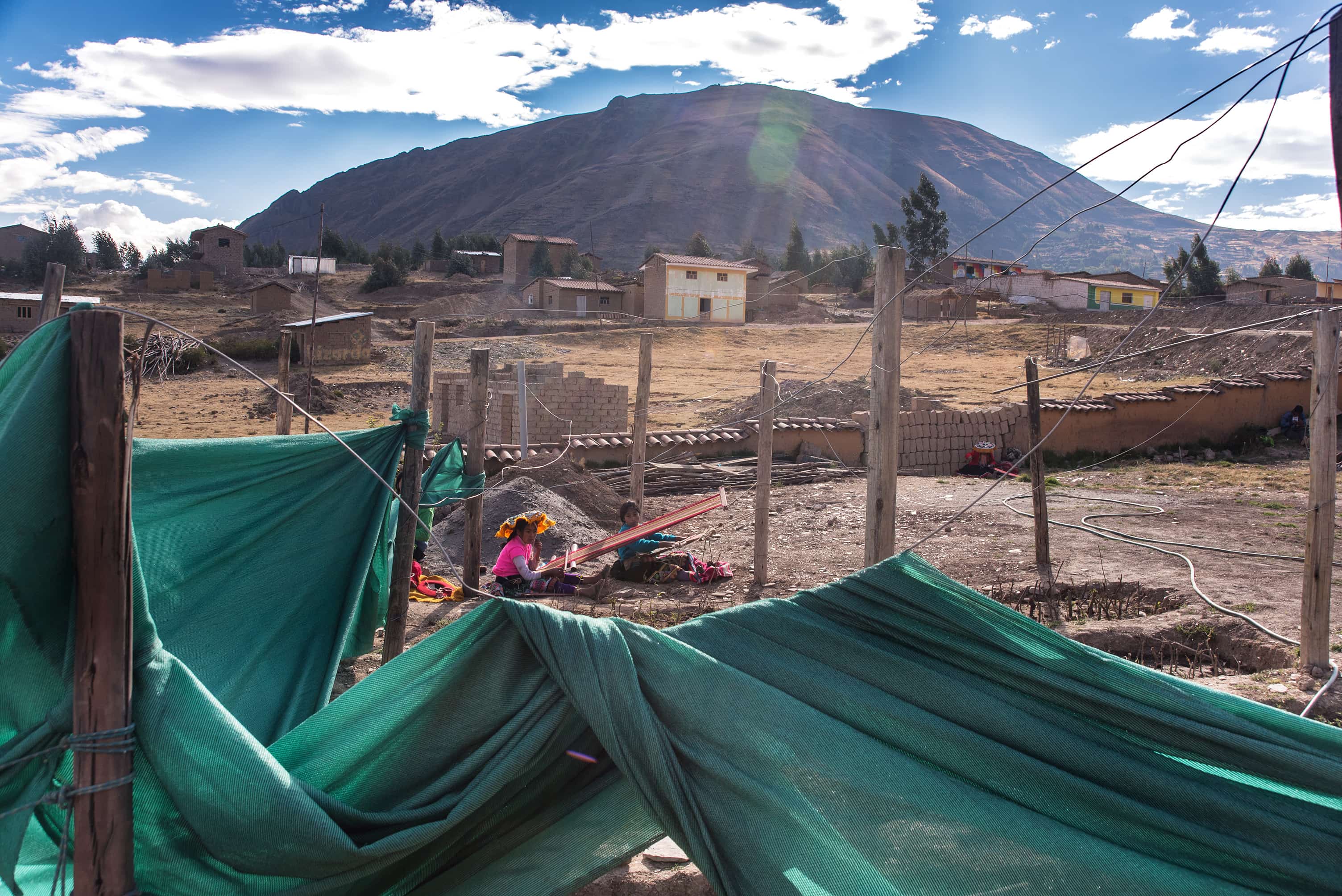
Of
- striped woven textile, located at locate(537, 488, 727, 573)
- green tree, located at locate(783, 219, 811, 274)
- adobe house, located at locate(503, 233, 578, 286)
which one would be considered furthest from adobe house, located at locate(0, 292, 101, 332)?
→ green tree, located at locate(783, 219, 811, 274)

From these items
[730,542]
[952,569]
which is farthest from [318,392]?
[952,569]

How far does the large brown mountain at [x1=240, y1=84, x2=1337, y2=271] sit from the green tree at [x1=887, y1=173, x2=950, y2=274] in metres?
40.7

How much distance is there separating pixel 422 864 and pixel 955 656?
1.53 m

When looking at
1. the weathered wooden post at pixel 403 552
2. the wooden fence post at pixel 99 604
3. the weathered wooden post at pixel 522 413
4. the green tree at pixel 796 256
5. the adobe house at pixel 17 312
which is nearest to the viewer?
the wooden fence post at pixel 99 604

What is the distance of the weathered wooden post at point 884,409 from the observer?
4.34 m

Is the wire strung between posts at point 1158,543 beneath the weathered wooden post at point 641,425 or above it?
beneath

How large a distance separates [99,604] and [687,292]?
38.4 m

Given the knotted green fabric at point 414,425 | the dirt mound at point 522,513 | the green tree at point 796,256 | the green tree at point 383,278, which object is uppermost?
the green tree at point 796,256

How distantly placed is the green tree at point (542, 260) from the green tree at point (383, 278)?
10414mm

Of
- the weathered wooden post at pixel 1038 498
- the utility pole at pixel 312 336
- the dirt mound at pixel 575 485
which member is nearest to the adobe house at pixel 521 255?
the utility pole at pixel 312 336

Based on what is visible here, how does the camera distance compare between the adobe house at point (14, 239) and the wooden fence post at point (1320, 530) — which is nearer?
the wooden fence post at point (1320, 530)

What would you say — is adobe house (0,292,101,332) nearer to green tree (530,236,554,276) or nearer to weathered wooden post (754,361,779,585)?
weathered wooden post (754,361,779,585)

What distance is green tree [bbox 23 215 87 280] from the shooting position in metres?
44.4

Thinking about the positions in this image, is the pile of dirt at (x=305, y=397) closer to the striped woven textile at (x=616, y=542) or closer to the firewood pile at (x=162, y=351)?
the striped woven textile at (x=616, y=542)
